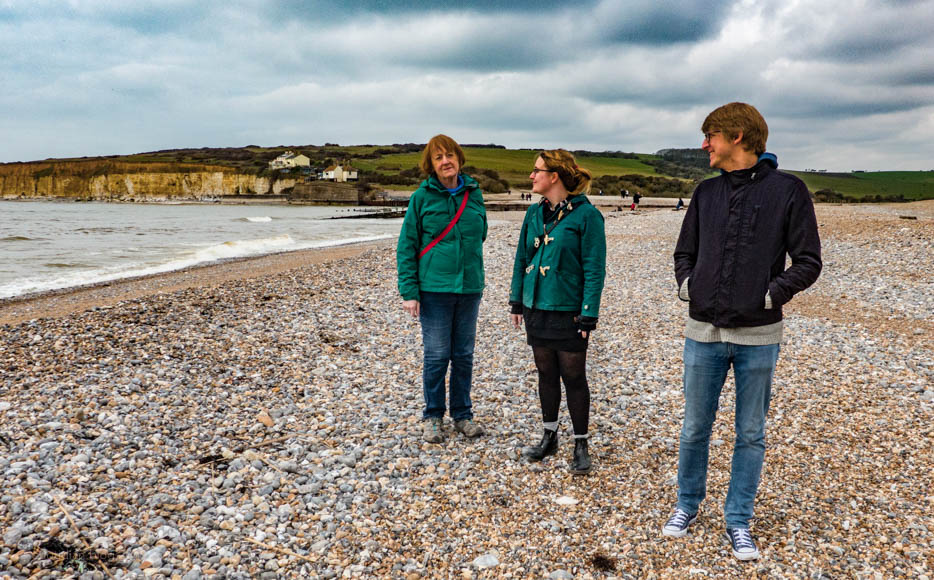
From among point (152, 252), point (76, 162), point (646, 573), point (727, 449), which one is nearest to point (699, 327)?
point (646, 573)

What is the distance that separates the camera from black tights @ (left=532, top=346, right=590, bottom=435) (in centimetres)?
420

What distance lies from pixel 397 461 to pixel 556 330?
76.0 inches

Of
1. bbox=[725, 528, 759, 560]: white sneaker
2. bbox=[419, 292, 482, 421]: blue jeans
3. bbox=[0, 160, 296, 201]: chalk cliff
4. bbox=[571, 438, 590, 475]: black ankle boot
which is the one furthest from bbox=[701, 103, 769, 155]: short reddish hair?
bbox=[0, 160, 296, 201]: chalk cliff

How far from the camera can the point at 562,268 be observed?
4020mm

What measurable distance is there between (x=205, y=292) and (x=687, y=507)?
11350mm

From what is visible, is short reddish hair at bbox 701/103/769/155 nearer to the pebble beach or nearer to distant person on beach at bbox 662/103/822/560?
distant person on beach at bbox 662/103/822/560

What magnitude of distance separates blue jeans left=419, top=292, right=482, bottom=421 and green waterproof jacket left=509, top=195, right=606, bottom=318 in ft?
3.19

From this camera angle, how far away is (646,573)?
3.32 meters

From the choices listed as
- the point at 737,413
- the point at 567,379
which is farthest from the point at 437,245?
the point at 737,413

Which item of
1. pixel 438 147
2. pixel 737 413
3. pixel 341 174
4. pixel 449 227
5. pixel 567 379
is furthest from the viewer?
pixel 341 174

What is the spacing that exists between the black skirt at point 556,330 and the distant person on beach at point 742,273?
35.1 inches

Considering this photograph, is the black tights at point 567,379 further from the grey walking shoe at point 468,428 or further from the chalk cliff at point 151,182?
the chalk cliff at point 151,182

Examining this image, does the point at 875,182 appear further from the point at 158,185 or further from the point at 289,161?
the point at 158,185

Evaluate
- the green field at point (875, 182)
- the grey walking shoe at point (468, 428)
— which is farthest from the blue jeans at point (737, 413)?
the green field at point (875, 182)
